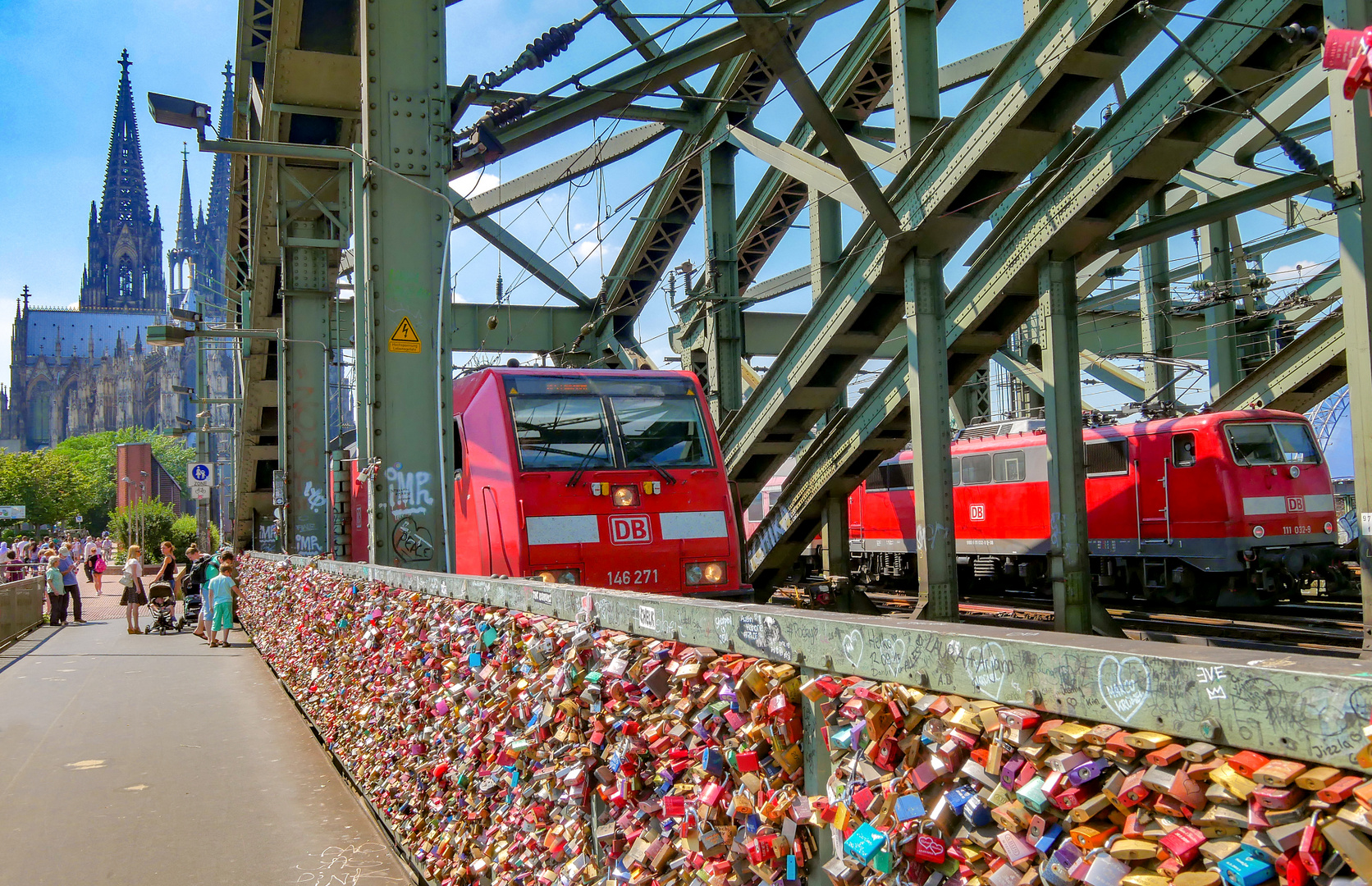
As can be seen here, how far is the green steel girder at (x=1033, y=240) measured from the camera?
10680mm

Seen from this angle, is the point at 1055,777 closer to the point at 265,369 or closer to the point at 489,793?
the point at 489,793

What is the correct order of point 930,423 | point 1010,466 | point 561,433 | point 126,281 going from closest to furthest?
point 561,433 < point 930,423 < point 1010,466 < point 126,281

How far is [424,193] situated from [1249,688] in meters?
8.94

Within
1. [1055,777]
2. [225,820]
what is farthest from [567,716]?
[225,820]

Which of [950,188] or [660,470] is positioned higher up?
[950,188]

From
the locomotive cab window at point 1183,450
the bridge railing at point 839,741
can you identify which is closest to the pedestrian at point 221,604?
the bridge railing at point 839,741

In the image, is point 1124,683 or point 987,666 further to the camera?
point 987,666

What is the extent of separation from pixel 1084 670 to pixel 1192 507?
1568cm

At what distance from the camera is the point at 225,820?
664 cm

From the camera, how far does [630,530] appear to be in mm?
9656

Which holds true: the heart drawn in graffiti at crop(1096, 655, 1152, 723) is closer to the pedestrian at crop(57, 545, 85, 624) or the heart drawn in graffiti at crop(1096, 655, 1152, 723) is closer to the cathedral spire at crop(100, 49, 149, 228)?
the pedestrian at crop(57, 545, 85, 624)

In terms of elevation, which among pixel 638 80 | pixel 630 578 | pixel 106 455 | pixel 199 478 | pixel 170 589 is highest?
pixel 106 455

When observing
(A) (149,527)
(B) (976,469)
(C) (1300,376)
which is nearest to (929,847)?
(C) (1300,376)

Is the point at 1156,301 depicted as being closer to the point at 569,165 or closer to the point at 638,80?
the point at 569,165
